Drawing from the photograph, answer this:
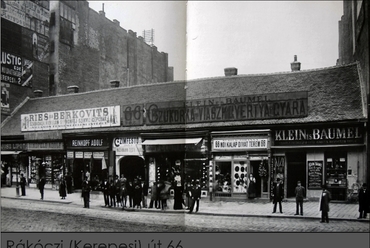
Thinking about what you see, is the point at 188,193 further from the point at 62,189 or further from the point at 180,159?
the point at 62,189

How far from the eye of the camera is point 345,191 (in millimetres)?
4621

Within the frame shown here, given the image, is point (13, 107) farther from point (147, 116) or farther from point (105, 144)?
point (147, 116)

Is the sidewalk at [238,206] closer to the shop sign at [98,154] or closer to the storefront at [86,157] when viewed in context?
the storefront at [86,157]

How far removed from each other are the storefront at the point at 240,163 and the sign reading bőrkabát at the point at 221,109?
8.8 inches

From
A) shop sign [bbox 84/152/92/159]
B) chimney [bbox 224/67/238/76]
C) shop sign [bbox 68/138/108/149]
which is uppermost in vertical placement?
chimney [bbox 224/67/238/76]

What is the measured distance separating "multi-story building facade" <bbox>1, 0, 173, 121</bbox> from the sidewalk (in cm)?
113

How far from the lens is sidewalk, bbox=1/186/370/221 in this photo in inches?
179

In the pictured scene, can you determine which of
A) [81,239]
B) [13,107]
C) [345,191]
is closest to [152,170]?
[81,239]

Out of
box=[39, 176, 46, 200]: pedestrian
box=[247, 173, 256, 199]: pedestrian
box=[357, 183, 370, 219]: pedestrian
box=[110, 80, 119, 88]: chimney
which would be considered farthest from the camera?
box=[39, 176, 46, 200]: pedestrian

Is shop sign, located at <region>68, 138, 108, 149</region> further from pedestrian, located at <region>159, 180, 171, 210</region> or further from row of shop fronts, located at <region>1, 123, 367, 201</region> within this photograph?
pedestrian, located at <region>159, 180, 171, 210</region>

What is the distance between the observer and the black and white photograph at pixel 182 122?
4.73m

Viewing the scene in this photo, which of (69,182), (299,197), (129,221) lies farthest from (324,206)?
(69,182)

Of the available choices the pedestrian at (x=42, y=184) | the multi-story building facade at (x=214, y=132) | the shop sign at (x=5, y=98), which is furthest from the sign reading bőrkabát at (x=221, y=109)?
the shop sign at (x=5, y=98)

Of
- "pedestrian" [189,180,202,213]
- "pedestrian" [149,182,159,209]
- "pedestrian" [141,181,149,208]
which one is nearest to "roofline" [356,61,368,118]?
"pedestrian" [189,180,202,213]
